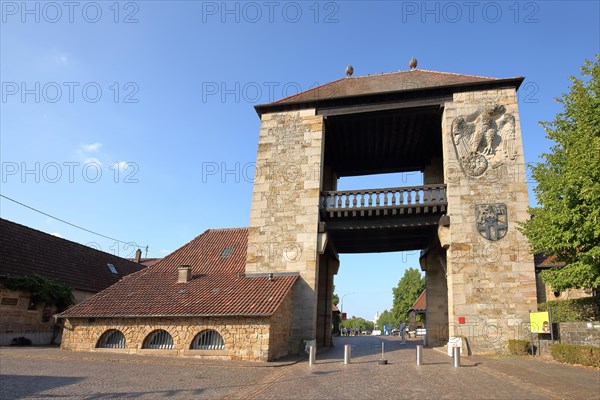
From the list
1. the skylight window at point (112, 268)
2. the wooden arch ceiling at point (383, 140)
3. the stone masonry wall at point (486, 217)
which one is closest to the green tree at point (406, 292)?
the wooden arch ceiling at point (383, 140)

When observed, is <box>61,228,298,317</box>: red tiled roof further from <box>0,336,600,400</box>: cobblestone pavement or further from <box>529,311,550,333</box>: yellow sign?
<box>529,311,550,333</box>: yellow sign

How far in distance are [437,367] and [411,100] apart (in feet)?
36.9

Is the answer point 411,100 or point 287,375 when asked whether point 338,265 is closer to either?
point 411,100

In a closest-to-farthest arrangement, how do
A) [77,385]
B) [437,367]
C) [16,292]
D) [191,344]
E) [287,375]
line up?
[77,385]
[287,375]
[437,367]
[191,344]
[16,292]

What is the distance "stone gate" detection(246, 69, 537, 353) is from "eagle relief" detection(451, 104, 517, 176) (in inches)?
1.7

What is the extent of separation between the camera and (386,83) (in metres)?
20.6

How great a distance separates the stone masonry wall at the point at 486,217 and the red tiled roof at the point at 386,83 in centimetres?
99

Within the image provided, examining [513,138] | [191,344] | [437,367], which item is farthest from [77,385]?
[513,138]

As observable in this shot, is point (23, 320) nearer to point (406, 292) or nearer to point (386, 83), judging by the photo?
point (386, 83)

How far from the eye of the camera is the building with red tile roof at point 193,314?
1477cm

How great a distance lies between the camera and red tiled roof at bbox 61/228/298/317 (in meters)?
15.5

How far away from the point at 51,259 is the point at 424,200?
2069cm

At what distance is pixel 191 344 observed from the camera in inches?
603

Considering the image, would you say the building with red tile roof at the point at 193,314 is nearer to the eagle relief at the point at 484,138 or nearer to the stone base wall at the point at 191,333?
the stone base wall at the point at 191,333
